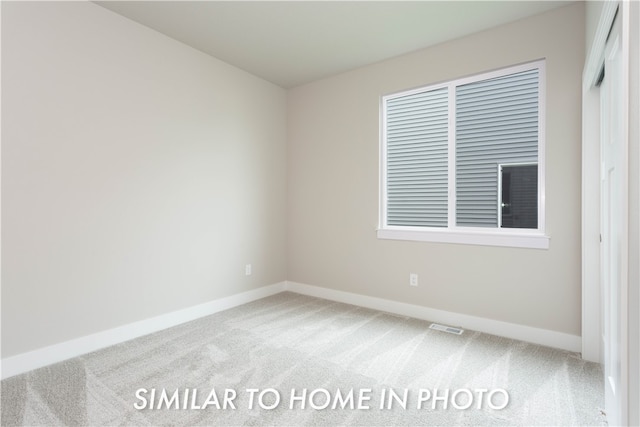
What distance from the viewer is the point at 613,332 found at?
58.8 inches

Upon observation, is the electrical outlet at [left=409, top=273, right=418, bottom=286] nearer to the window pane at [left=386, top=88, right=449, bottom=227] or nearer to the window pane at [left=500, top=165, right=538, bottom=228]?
the window pane at [left=386, top=88, right=449, bottom=227]

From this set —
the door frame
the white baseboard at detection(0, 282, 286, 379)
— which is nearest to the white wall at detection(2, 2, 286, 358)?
the white baseboard at detection(0, 282, 286, 379)

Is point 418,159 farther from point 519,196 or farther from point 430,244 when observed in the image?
point 519,196

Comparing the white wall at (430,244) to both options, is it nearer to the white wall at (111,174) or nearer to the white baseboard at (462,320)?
the white baseboard at (462,320)

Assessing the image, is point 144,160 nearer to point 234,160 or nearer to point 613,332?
point 234,160

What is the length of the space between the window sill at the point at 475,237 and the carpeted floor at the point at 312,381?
0.79m

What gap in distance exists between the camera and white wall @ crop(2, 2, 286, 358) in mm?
2158

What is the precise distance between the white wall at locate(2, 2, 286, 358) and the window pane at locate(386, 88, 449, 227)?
1617 millimetres

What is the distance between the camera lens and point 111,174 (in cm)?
259

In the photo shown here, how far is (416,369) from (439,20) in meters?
2.70

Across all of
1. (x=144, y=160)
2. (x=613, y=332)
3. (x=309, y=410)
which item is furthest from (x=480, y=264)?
(x=144, y=160)

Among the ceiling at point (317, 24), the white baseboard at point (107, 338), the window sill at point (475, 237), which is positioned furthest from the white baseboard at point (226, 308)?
the ceiling at point (317, 24)

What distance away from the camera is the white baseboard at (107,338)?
2.14m

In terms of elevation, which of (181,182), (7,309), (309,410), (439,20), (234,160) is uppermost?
(439,20)
